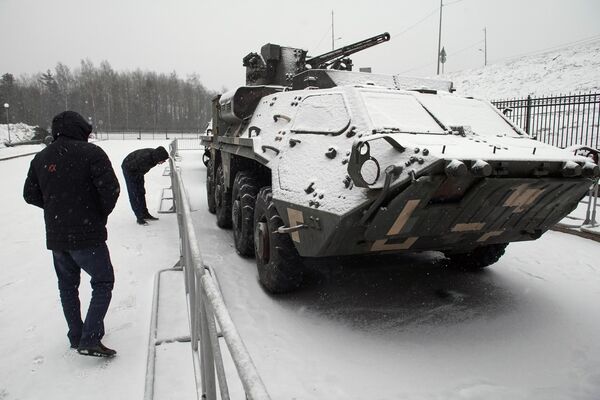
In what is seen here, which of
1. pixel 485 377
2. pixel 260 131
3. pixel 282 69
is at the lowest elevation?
pixel 485 377

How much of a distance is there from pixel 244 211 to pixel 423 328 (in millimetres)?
2385

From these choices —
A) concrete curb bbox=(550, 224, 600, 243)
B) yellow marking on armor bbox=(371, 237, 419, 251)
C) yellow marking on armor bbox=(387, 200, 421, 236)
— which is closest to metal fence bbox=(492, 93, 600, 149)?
concrete curb bbox=(550, 224, 600, 243)

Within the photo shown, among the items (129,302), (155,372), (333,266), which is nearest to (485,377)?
(155,372)

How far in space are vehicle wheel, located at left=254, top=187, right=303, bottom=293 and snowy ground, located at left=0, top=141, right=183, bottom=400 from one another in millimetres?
846

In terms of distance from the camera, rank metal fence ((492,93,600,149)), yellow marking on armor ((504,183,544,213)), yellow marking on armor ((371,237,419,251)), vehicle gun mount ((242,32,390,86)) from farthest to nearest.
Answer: metal fence ((492,93,600,149)) → vehicle gun mount ((242,32,390,86)) → yellow marking on armor ((371,237,419,251)) → yellow marking on armor ((504,183,544,213))

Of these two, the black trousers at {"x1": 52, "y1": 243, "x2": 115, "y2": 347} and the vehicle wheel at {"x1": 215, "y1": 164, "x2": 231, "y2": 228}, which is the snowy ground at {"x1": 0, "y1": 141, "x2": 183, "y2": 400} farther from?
the vehicle wheel at {"x1": 215, "y1": 164, "x2": 231, "y2": 228}

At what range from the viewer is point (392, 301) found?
471 centimetres

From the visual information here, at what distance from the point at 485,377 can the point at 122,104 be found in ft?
246

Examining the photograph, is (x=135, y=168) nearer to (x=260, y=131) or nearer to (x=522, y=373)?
(x=260, y=131)

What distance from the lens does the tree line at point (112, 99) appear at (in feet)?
205

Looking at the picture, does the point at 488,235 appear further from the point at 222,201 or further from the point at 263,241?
the point at 222,201

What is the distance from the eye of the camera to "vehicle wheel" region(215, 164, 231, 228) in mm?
7211

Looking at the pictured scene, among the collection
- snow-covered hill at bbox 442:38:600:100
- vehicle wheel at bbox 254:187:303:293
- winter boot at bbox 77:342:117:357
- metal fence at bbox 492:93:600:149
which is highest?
snow-covered hill at bbox 442:38:600:100

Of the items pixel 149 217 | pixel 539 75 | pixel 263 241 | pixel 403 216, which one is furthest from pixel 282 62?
pixel 539 75
